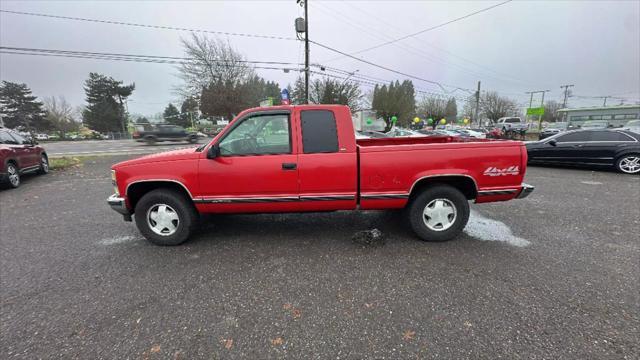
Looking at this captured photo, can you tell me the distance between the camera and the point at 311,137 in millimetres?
3320

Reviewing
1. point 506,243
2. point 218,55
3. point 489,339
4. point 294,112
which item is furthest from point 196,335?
point 218,55

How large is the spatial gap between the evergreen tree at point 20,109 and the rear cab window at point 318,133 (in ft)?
249

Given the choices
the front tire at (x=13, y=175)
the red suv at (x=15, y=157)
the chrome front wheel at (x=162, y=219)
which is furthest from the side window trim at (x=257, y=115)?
the front tire at (x=13, y=175)

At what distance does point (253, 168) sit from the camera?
3.25 m

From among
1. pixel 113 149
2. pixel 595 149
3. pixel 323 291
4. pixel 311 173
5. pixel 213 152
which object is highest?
pixel 213 152

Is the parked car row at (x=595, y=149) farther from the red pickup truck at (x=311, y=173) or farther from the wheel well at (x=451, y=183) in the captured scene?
the wheel well at (x=451, y=183)

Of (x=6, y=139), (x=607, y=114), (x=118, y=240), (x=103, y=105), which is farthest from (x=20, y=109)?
(x=607, y=114)

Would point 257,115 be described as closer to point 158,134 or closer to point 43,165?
point 43,165

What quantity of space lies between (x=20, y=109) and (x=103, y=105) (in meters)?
16.1

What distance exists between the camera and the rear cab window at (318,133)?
3.30 metres

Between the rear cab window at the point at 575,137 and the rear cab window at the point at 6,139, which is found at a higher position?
the rear cab window at the point at 6,139

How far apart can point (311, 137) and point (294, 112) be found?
0.40 meters

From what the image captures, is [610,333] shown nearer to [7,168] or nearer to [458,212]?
[458,212]

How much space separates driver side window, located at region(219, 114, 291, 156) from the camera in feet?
10.9
